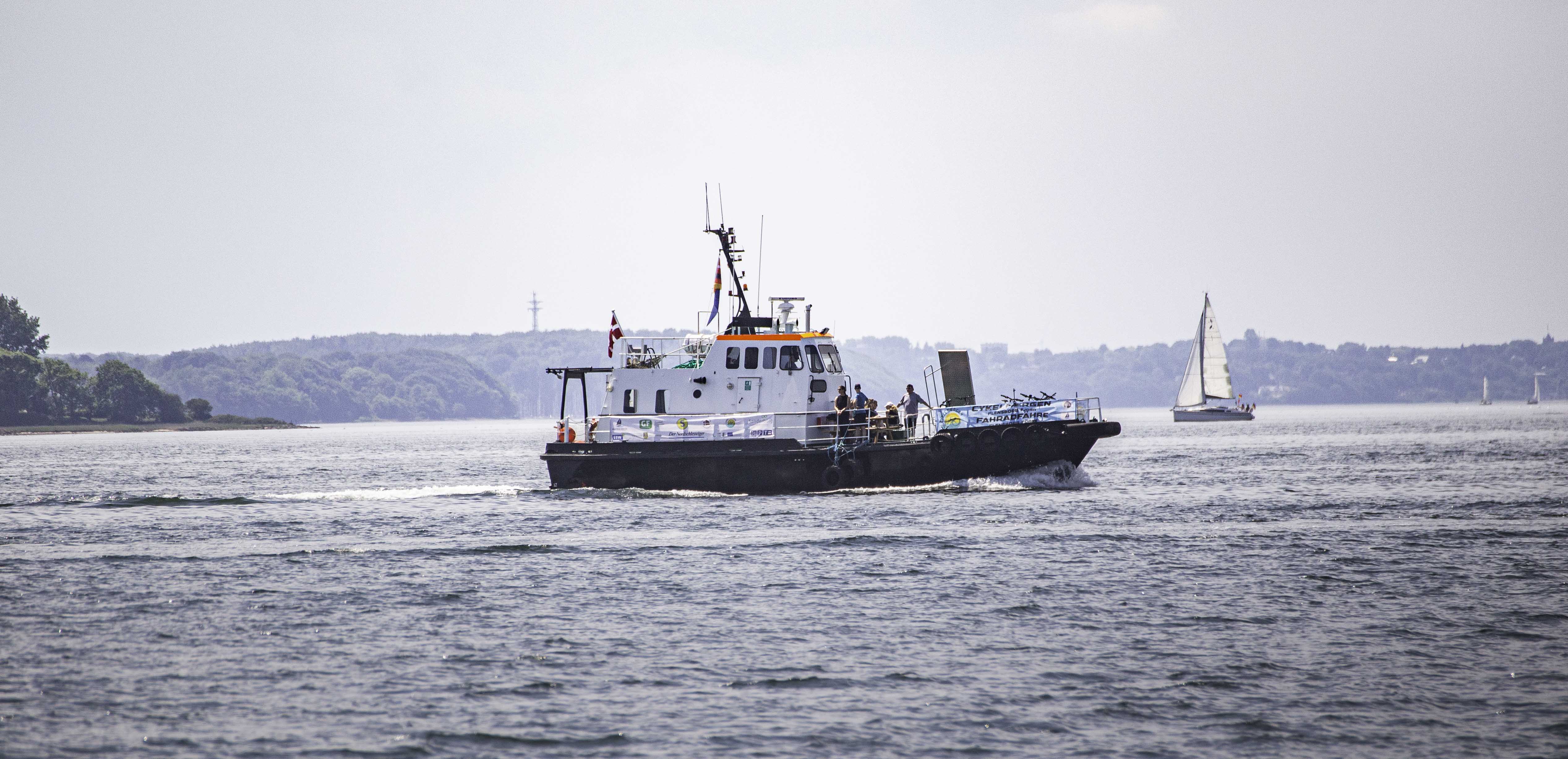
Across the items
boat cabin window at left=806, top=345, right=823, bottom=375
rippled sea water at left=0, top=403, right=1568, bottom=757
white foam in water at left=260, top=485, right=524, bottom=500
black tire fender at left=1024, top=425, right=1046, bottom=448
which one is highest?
boat cabin window at left=806, top=345, right=823, bottom=375

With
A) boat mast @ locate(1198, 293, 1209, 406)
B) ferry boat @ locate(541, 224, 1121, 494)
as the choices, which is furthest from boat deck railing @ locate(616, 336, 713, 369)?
boat mast @ locate(1198, 293, 1209, 406)

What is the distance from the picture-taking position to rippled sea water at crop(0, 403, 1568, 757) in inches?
462

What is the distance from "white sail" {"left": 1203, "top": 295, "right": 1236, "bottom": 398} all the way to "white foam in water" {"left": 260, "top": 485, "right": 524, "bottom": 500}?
98584 mm

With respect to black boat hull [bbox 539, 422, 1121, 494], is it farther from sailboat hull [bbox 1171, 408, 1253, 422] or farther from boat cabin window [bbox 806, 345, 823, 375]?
sailboat hull [bbox 1171, 408, 1253, 422]

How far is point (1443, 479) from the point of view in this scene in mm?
42094

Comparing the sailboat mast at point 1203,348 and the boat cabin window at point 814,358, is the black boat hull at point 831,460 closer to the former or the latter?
the boat cabin window at point 814,358

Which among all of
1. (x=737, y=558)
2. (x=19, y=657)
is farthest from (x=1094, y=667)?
(x=19, y=657)

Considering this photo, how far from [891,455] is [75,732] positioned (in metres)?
21.8

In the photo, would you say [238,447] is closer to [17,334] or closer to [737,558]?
[17,334]

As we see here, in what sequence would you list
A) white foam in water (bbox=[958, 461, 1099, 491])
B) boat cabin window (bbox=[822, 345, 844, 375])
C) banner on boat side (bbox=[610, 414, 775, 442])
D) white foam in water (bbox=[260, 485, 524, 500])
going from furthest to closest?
white foam in water (bbox=[260, 485, 524, 500]) → boat cabin window (bbox=[822, 345, 844, 375]) → white foam in water (bbox=[958, 461, 1099, 491]) → banner on boat side (bbox=[610, 414, 775, 442])

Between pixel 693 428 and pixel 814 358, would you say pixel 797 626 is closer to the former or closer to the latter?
pixel 693 428

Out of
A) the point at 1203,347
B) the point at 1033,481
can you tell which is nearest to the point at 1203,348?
the point at 1203,347

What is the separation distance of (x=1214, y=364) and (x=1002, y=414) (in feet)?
343

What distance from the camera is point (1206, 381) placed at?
13012cm
